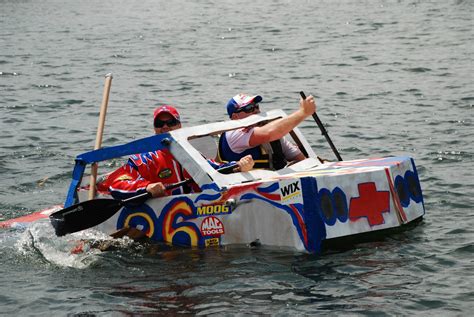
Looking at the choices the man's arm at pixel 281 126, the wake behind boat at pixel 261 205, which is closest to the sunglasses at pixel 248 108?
the wake behind boat at pixel 261 205

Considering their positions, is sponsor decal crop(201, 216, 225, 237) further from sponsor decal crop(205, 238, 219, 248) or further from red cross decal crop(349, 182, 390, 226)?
red cross decal crop(349, 182, 390, 226)

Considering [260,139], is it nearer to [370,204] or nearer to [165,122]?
[165,122]

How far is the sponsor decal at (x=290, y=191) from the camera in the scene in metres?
10.1

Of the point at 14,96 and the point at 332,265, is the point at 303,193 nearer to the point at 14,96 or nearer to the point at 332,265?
the point at 332,265

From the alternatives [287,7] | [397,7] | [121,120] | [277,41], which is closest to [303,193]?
[121,120]

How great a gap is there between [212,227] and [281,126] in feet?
4.19

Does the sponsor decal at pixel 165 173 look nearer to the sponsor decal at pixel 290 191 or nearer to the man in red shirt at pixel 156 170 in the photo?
the man in red shirt at pixel 156 170

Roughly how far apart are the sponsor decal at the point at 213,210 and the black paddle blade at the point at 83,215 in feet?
3.08

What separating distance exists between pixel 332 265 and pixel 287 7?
27.8m

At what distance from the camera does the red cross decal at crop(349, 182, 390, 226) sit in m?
10.5

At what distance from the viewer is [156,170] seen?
1150cm

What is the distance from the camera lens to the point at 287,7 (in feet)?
122

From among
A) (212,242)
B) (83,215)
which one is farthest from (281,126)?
(83,215)

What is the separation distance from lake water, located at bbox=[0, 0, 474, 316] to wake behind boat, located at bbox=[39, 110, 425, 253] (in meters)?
0.22
